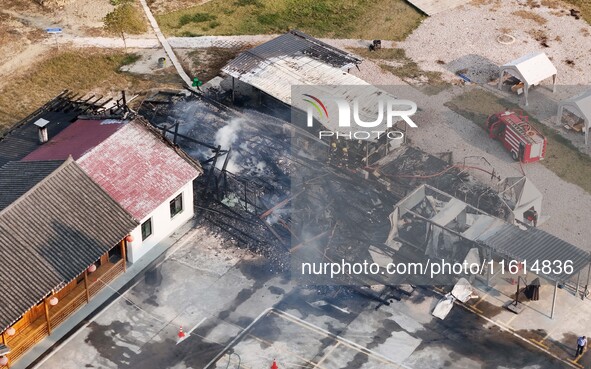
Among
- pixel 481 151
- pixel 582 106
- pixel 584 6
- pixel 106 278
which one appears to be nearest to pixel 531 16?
pixel 584 6

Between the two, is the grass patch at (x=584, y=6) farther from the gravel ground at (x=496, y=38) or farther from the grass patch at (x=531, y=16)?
the grass patch at (x=531, y=16)

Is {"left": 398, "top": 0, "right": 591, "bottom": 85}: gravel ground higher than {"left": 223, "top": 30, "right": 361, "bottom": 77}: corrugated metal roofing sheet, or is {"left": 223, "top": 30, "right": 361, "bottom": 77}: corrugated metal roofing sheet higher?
{"left": 223, "top": 30, "right": 361, "bottom": 77}: corrugated metal roofing sheet

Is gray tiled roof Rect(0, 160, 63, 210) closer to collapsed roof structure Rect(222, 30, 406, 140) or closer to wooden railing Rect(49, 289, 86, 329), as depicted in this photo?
wooden railing Rect(49, 289, 86, 329)

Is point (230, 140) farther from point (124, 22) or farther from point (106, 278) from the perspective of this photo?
point (124, 22)

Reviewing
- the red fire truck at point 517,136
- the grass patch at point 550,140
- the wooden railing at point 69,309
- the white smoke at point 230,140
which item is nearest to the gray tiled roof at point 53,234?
the wooden railing at point 69,309

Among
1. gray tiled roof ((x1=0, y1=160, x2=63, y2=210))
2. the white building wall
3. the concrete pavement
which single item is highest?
gray tiled roof ((x1=0, y1=160, x2=63, y2=210))

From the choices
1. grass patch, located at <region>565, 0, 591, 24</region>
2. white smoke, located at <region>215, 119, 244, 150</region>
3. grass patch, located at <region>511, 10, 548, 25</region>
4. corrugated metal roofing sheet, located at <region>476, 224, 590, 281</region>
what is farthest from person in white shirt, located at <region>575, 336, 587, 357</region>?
grass patch, located at <region>565, 0, 591, 24</region>

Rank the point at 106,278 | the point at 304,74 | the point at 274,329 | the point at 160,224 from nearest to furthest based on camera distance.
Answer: the point at 274,329 < the point at 106,278 < the point at 160,224 < the point at 304,74

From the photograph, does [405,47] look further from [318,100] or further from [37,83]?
[37,83]
